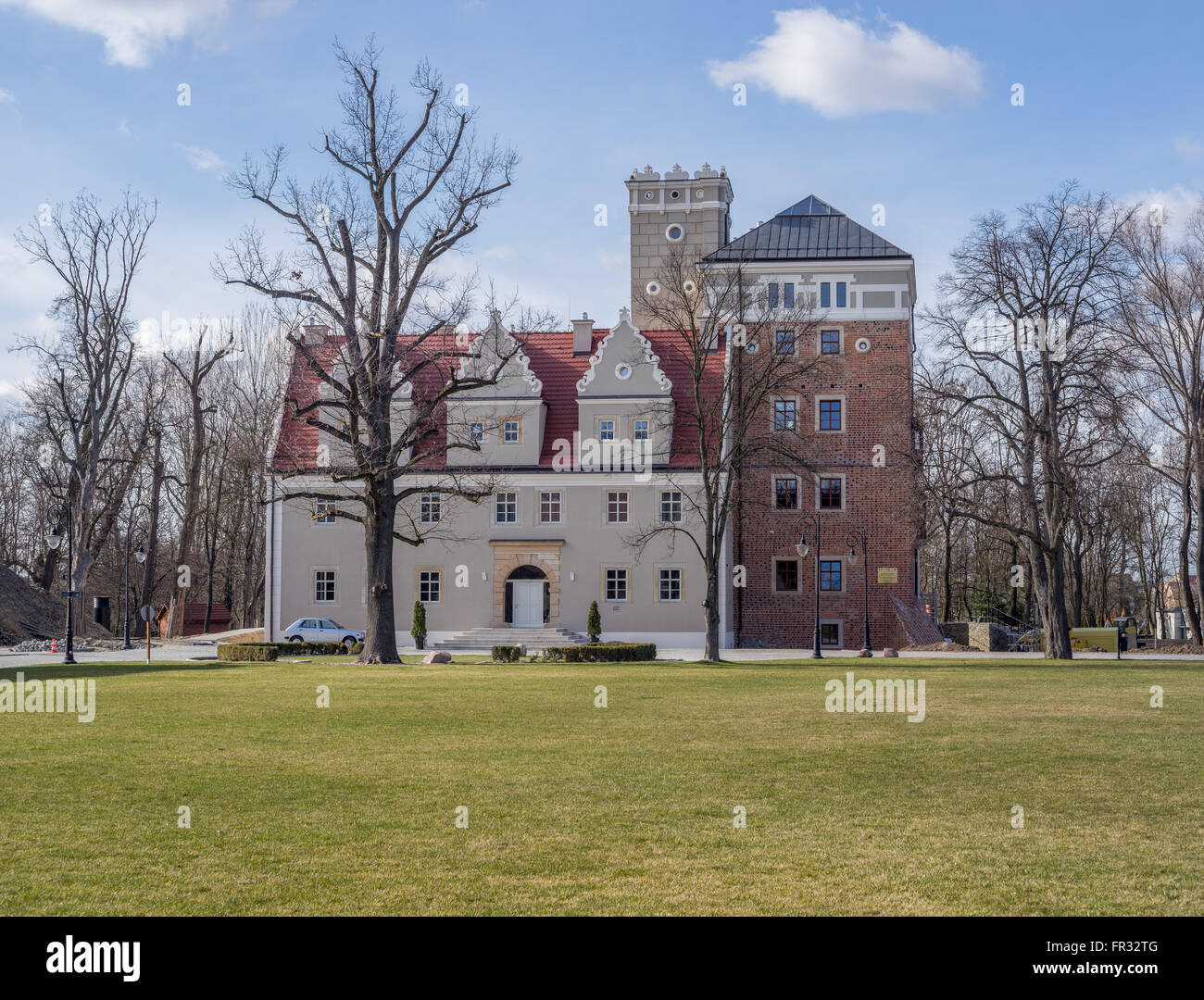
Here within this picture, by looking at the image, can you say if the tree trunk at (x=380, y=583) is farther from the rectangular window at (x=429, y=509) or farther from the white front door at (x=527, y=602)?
the rectangular window at (x=429, y=509)

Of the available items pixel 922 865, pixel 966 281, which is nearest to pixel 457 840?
pixel 922 865

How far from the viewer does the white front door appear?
1889 inches

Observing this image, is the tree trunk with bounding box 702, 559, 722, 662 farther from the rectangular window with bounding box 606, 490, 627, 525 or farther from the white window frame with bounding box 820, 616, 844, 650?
the white window frame with bounding box 820, 616, 844, 650

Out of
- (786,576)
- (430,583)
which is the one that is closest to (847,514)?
→ (786,576)

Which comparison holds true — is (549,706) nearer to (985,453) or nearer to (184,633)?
(985,453)

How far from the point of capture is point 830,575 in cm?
4962

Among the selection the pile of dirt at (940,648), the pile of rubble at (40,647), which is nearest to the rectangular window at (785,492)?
the pile of dirt at (940,648)

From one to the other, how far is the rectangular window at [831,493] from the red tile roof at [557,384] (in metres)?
5.90

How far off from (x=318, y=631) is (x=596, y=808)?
3854cm

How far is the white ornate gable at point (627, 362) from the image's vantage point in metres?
48.4

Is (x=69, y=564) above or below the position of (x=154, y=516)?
below

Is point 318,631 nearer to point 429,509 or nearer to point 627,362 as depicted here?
point 429,509

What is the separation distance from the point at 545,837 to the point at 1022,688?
1773 cm
